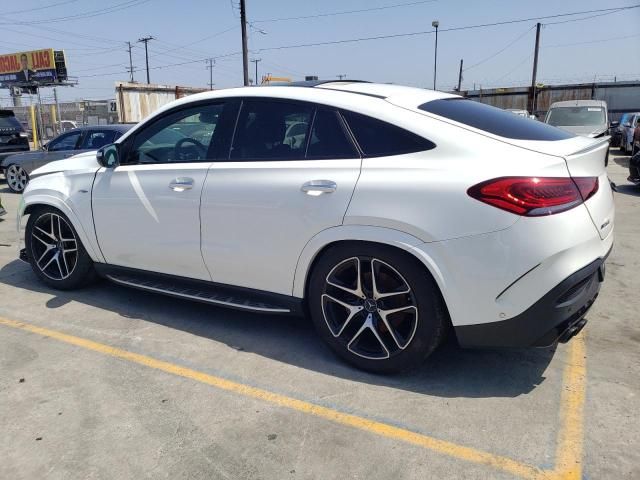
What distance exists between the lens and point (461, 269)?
2758mm

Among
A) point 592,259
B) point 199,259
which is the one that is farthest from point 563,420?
point 199,259

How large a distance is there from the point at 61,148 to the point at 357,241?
29.9 ft

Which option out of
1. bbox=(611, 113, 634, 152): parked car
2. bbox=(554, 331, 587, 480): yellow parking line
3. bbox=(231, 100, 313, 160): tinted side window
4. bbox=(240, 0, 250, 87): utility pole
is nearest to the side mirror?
bbox=(231, 100, 313, 160): tinted side window

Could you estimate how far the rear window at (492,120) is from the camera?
3.09 m

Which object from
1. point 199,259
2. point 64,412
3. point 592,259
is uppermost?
point 592,259

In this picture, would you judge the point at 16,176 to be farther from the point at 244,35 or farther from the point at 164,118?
the point at 244,35

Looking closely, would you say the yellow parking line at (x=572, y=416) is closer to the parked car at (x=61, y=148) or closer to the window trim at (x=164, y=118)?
the window trim at (x=164, y=118)

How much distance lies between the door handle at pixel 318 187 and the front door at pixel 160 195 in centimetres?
87

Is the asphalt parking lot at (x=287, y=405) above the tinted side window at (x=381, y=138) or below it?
below

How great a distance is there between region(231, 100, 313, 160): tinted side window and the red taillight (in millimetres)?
1220

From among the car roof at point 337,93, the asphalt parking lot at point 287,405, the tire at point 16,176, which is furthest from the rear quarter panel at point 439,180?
the tire at point 16,176

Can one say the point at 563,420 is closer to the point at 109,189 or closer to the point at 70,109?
the point at 109,189

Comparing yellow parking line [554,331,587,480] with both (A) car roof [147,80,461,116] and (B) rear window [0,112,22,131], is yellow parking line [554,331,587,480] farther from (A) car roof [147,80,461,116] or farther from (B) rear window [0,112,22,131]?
(B) rear window [0,112,22,131]

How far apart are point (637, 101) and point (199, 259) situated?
37.4 meters
